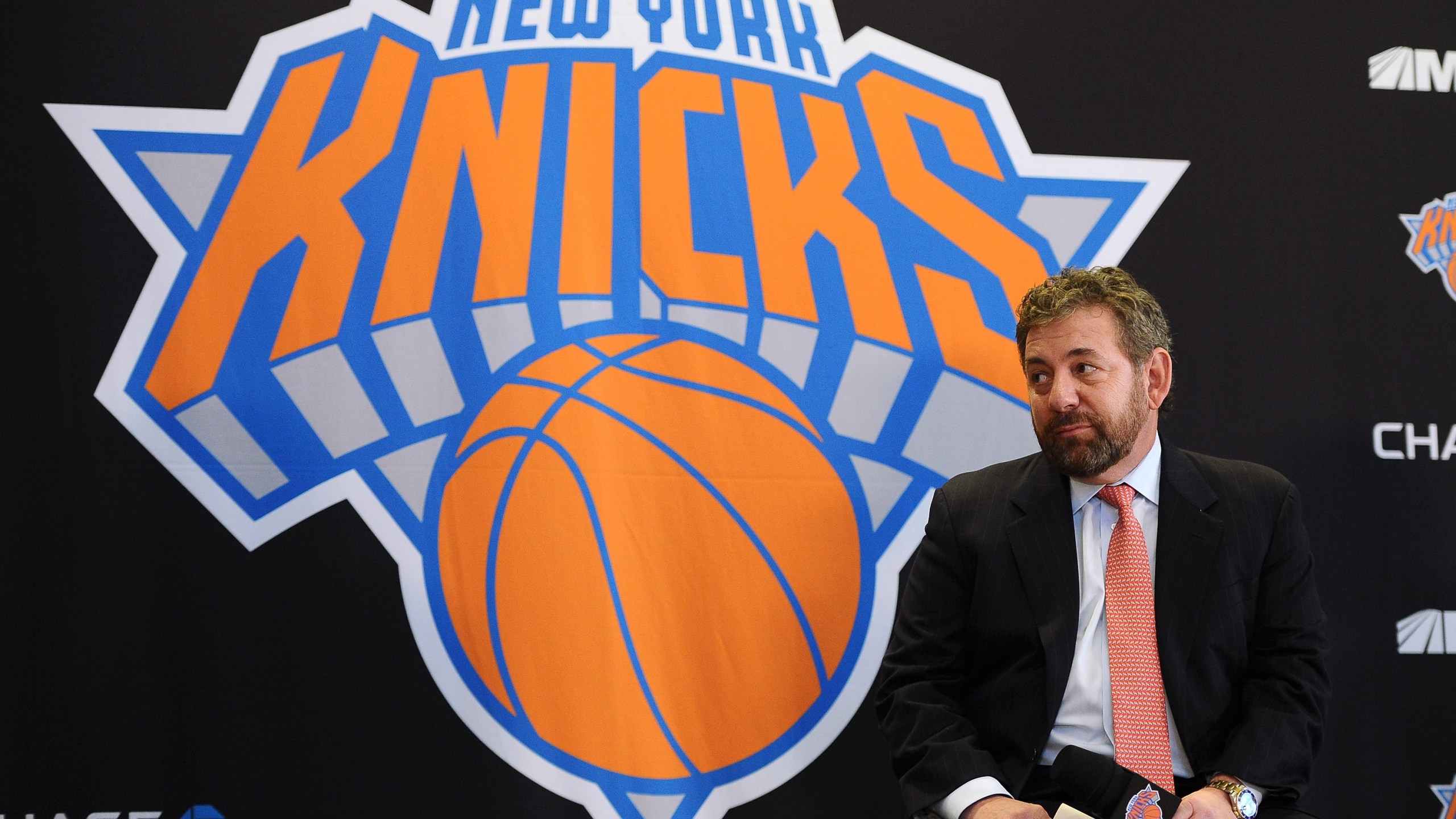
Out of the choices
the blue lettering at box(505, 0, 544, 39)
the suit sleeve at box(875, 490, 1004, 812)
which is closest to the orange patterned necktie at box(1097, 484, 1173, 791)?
the suit sleeve at box(875, 490, 1004, 812)

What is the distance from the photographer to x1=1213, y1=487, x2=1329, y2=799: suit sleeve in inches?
60.5

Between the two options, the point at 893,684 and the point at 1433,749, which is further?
the point at 1433,749

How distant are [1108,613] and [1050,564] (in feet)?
0.38

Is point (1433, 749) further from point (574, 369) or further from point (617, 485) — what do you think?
point (574, 369)

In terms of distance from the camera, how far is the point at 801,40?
2229 millimetres

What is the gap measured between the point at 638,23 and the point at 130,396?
1.32m

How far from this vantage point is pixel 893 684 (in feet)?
5.58

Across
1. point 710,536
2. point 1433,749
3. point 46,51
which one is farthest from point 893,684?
point 46,51

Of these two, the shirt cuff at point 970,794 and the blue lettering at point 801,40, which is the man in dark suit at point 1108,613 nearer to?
the shirt cuff at point 970,794

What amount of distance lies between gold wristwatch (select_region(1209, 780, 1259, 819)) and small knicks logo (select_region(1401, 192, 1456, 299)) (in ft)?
4.71

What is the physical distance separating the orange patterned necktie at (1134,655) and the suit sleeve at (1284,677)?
0.33 feet

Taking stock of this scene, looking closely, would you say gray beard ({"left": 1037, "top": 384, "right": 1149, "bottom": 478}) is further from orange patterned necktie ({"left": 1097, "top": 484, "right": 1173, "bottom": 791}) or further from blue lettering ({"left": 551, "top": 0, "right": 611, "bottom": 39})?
blue lettering ({"left": 551, "top": 0, "right": 611, "bottom": 39})

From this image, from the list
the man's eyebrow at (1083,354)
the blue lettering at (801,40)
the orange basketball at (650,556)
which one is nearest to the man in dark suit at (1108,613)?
the man's eyebrow at (1083,354)

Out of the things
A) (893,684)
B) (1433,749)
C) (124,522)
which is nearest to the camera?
(893,684)
